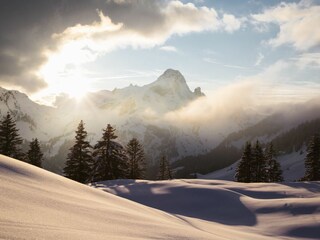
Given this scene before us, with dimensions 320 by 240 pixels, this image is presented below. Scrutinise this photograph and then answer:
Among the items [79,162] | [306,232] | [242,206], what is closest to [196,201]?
[242,206]

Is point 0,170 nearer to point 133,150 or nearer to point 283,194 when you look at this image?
point 283,194

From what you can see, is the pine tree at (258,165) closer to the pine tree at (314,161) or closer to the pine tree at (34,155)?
the pine tree at (314,161)

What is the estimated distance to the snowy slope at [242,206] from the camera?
10.9 metres

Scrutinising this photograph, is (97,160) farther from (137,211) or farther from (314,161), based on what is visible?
(137,211)

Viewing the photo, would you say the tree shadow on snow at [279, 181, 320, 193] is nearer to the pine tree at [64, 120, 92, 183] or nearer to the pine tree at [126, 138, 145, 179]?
the pine tree at [64, 120, 92, 183]

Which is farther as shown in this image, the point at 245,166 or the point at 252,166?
the point at 252,166

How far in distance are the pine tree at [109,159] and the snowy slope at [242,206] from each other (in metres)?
17.0

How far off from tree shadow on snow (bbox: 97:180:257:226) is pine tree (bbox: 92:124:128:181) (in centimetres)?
1874

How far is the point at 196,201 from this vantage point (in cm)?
1639

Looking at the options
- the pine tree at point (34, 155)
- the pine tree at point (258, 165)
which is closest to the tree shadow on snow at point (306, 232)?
the pine tree at point (258, 165)

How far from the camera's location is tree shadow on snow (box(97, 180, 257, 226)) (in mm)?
13898

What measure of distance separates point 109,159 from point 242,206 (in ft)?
85.5

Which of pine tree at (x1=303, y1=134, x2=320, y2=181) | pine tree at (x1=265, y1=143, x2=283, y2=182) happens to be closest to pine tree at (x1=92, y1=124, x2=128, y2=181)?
pine tree at (x1=265, y1=143, x2=283, y2=182)

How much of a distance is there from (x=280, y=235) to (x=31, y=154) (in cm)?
4068
